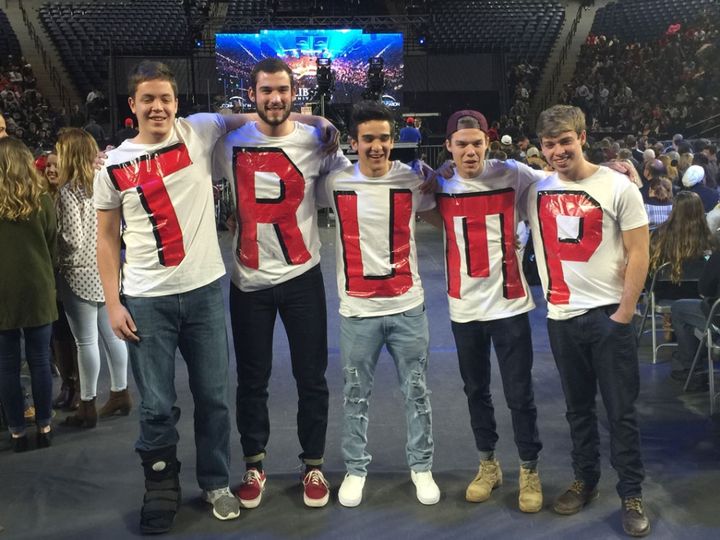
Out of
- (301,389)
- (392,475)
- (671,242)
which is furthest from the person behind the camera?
(671,242)

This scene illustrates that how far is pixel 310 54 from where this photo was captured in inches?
714

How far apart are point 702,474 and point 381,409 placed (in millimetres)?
1612

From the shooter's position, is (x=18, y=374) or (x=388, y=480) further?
(x=18, y=374)

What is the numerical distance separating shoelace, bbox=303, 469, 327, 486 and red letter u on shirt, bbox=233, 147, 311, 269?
0.86 meters

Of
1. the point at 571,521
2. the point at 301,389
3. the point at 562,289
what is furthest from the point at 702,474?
the point at 301,389

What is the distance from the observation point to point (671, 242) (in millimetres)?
4844

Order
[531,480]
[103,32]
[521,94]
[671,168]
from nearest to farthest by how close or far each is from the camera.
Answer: [531,480], [671,168], [521,94], [103,32]

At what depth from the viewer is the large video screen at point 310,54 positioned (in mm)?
17969

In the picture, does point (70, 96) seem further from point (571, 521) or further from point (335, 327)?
point (571, 521)

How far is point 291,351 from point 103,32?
18.4 metres

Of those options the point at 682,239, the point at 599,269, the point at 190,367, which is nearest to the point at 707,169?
the point at 682,239

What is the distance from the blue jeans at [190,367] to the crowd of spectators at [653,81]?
13.5 meters

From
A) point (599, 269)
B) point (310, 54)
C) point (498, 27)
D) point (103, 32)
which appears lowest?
point (599, 269)

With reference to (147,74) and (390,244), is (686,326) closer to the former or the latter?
(390,244)
